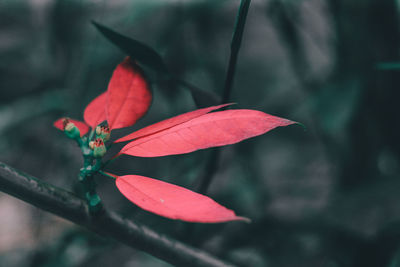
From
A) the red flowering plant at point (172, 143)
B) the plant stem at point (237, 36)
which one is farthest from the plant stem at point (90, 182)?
the plant stem at point (237, 36)

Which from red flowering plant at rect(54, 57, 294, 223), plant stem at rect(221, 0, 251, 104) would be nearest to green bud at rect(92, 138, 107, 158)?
red flowering plant at rect(54, 57, 294, 223)

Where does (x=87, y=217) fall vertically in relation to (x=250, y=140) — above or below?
above

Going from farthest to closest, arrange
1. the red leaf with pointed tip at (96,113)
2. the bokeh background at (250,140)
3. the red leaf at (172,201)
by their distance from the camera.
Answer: the bokeh background at (250,140) → the red leaf with pointed tip at (96,113) → the red leaf at (172,201)

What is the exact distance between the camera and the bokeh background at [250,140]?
525 mm

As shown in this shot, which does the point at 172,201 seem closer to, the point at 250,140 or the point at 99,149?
the point at 99,149

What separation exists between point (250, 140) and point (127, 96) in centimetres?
52

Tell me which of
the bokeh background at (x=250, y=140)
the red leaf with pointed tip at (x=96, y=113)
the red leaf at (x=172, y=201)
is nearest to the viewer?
the red leaf at (x=172, y=201)

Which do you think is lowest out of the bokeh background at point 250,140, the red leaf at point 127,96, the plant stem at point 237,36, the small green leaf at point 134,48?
the bokeh background at point 250,140

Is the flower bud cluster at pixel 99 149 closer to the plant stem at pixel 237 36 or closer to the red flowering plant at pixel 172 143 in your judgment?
the red flowering plant at pixel 172 143

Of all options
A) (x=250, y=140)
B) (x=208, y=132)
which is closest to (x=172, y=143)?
(x=208, y=132)

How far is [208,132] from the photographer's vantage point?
0.59 ft

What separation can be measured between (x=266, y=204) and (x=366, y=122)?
0.26 m

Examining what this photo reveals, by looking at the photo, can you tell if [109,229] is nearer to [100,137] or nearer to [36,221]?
[100,137]

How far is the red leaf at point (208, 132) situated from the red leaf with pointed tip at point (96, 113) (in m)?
0.06
